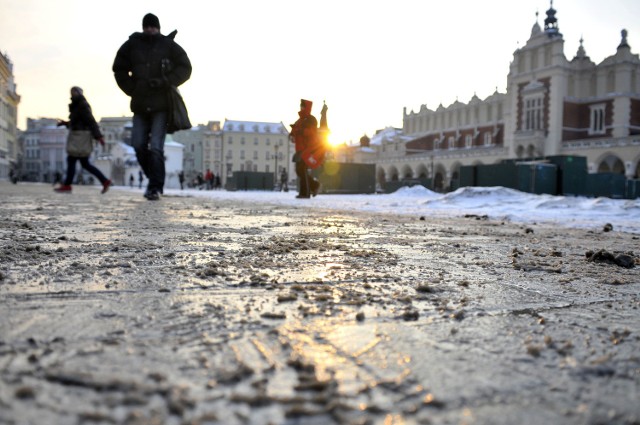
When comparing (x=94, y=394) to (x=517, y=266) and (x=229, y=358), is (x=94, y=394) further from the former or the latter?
(x=517, y=266)

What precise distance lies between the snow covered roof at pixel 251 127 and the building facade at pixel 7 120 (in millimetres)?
38883

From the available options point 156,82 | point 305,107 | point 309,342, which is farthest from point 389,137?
point 309,342

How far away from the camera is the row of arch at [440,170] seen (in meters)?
42.1

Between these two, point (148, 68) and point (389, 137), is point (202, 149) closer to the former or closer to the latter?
point (389, 137)

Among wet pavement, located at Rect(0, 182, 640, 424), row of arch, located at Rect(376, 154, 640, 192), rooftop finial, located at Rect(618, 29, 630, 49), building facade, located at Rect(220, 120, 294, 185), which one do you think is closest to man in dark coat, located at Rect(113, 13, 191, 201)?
wet pavement, located at Rect(0, 182, 640, 424)

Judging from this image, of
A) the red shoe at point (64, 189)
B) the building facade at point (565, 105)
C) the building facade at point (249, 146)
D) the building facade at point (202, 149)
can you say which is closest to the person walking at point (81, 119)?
the red shoe at point (64, 189)

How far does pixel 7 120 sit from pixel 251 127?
159 ft

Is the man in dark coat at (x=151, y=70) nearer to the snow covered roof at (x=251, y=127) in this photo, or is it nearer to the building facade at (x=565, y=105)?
the building facade at (x=565, y=105)

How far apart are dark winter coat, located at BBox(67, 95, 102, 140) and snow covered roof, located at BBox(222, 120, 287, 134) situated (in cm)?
9164

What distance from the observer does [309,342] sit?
1.08 meters

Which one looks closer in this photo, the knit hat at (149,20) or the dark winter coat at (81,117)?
the knit hat at (149,20)

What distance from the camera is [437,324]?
1.28 meters

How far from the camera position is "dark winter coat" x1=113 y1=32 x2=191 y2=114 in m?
7.50

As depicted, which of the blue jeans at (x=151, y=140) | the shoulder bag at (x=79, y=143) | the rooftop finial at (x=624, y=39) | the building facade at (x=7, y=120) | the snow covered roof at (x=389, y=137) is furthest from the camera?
the snow covered roof at (x=389, y=137)
